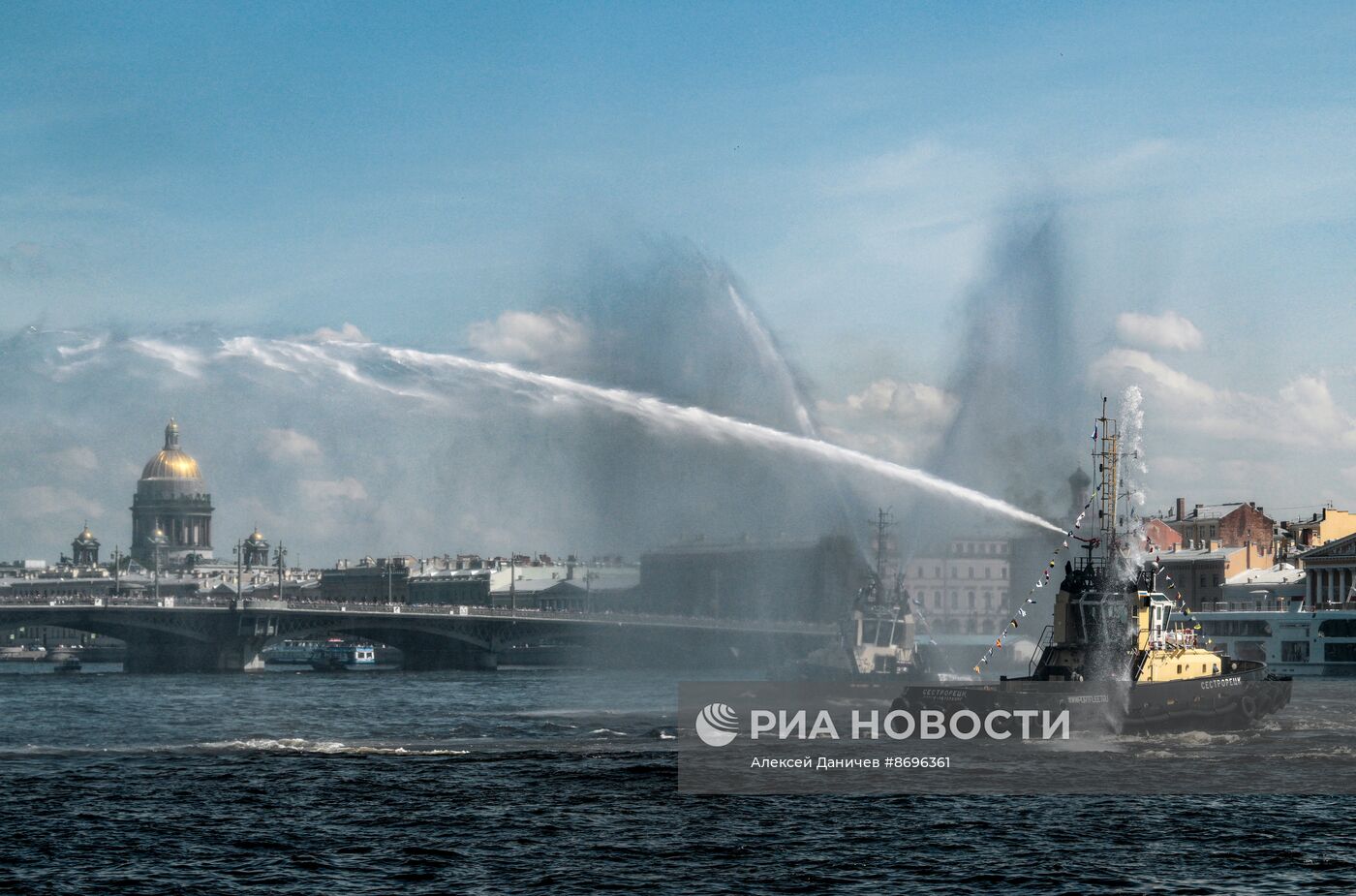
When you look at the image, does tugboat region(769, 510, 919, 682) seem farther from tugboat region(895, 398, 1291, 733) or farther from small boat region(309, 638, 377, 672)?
small boat region(309, 638, 377, 672)

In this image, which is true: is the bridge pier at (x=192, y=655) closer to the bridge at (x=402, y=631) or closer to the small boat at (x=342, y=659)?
the bridge at (x=402, y=631)

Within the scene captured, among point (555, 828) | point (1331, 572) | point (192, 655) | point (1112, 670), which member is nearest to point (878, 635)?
point (1112, 670)

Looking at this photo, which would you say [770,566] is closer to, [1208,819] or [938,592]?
[938,592]

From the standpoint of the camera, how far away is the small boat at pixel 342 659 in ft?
523

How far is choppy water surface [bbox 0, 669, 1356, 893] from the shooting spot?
111 ft

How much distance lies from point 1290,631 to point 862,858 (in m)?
92.0

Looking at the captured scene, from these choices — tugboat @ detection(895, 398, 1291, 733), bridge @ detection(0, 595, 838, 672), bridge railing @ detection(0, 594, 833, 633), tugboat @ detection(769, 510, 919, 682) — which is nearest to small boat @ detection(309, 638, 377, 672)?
bridge railing @ detection(0, 594, 833, 633)

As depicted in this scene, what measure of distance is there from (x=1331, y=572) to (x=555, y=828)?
10407 cm

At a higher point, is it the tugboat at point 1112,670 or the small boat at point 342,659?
the tugboat at point 1112,670

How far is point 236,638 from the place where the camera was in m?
138

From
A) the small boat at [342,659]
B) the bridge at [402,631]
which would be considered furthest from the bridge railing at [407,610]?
the small boat at [342,659]

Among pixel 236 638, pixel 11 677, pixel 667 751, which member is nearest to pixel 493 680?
pixel 236 638

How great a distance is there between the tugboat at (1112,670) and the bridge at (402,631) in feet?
232

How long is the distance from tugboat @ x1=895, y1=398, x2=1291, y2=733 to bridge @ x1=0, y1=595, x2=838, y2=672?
70.6m
